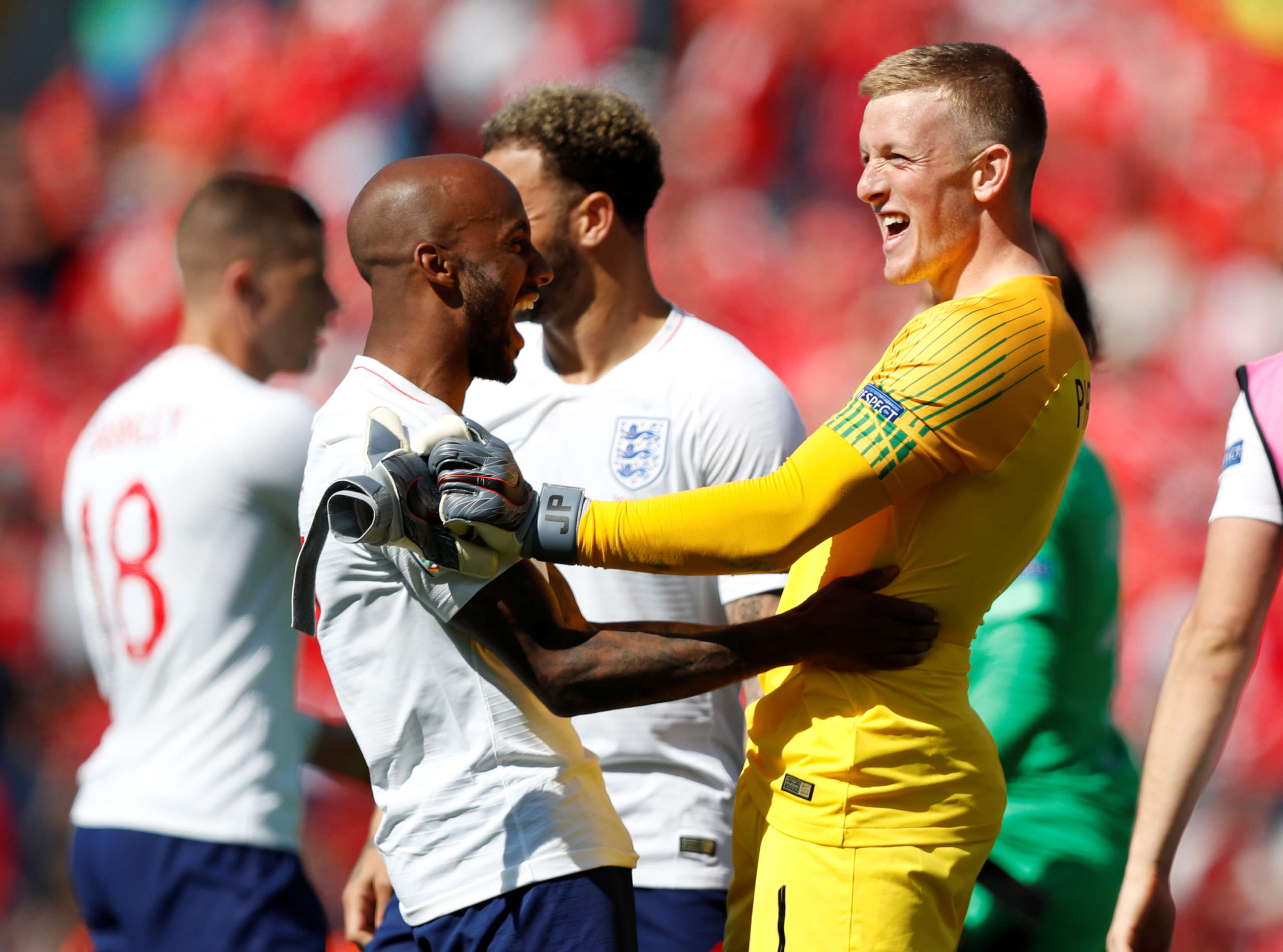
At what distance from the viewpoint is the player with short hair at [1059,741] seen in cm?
213

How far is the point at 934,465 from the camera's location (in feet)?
4.96

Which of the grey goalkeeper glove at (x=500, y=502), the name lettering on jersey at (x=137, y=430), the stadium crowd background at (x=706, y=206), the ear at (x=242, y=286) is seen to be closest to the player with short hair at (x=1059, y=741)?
the grey goalkeeper glove at (x=500, y=502)

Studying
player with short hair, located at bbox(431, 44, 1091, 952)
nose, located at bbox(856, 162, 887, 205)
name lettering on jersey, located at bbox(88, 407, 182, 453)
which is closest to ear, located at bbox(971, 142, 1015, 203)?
player with short hair, located at bbox(431, 44, 1091, 952)

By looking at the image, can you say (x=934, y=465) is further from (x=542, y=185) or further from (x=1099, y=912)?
(x=542, y=185)

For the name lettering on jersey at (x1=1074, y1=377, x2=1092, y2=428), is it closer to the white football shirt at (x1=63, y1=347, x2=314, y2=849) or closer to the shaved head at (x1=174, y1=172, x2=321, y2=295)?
the white football shirt at (x1=63, y1=347, x2=314, y2=849)

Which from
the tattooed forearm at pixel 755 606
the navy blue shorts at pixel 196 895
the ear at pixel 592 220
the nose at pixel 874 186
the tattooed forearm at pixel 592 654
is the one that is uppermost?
the ear at pixel 592 220

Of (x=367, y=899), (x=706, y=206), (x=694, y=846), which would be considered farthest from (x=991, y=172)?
(x=706, y=206)

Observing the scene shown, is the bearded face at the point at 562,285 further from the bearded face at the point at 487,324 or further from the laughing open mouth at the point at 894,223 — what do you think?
the laughing open mouth at the point at 894,223

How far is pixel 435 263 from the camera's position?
1728 mm

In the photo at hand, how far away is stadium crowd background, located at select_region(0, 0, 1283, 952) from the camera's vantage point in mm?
3744

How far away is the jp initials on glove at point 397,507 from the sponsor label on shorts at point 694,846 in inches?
35.2

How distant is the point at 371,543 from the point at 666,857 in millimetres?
995

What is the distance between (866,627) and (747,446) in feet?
2.70

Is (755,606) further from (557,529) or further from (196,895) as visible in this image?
(196,895)
